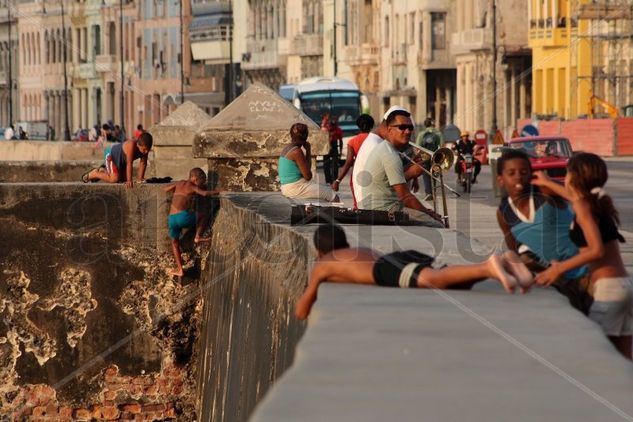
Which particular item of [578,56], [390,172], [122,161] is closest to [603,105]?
[578,56]

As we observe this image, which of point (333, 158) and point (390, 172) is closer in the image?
point (390, 172)

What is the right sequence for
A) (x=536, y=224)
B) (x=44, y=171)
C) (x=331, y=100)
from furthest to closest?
(x=331, y=100) < (x=44, y=171) < (x=536, y=224)

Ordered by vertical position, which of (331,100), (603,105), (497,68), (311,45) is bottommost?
(603,105)

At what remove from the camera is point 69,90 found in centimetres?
13988

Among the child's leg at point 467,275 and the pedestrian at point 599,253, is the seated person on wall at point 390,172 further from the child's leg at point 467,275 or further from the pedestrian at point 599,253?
the child's leg at point 467,275

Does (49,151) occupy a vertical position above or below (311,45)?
below

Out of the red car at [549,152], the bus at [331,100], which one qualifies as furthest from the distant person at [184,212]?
the bus at [331,100]

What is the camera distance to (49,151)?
137 feet

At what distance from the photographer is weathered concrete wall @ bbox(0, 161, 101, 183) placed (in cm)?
2528

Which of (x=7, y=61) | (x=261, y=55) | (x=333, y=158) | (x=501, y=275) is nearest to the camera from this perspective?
(x=501, y=275)

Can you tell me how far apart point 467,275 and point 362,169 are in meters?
5.41

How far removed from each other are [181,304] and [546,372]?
10.4 meters

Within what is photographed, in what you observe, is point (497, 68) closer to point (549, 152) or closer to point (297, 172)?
point (549, 152)

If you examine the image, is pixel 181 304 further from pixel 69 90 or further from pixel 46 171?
pixel 69 90
